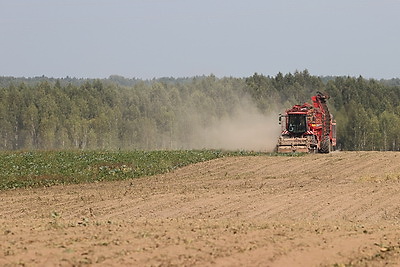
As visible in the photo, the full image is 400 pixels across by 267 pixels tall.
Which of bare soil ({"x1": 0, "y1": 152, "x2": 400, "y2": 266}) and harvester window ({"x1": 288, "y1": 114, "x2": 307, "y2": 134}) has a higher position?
harvester window ({"x1": 288, "y1": 114, "x2": 307, "y2": 134})

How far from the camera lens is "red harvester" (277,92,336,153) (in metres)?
45.4

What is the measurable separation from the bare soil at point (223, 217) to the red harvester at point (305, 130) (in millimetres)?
5635

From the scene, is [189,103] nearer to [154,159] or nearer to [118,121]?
[118,121]

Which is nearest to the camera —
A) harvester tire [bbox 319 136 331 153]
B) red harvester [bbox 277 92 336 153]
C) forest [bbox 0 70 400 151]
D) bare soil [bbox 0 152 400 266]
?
bare soil [bbox 0 152 400 266]

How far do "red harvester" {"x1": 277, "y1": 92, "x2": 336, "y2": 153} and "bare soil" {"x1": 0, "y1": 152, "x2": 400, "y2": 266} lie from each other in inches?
222

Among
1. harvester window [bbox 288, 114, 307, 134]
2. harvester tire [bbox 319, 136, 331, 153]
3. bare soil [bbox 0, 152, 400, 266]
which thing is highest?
harvester window [bbox 288, 114, 307, 134]

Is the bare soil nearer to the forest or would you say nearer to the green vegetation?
the green vegetation

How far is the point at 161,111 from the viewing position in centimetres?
11269

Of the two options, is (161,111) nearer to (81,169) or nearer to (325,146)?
(325,146)

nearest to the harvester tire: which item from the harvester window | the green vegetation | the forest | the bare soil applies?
the harvester window

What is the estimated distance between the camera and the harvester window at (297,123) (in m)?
45.9

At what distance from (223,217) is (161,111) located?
93971 mm

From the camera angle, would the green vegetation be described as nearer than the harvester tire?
Yes

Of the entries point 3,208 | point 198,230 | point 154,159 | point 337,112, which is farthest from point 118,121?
point 198,230
